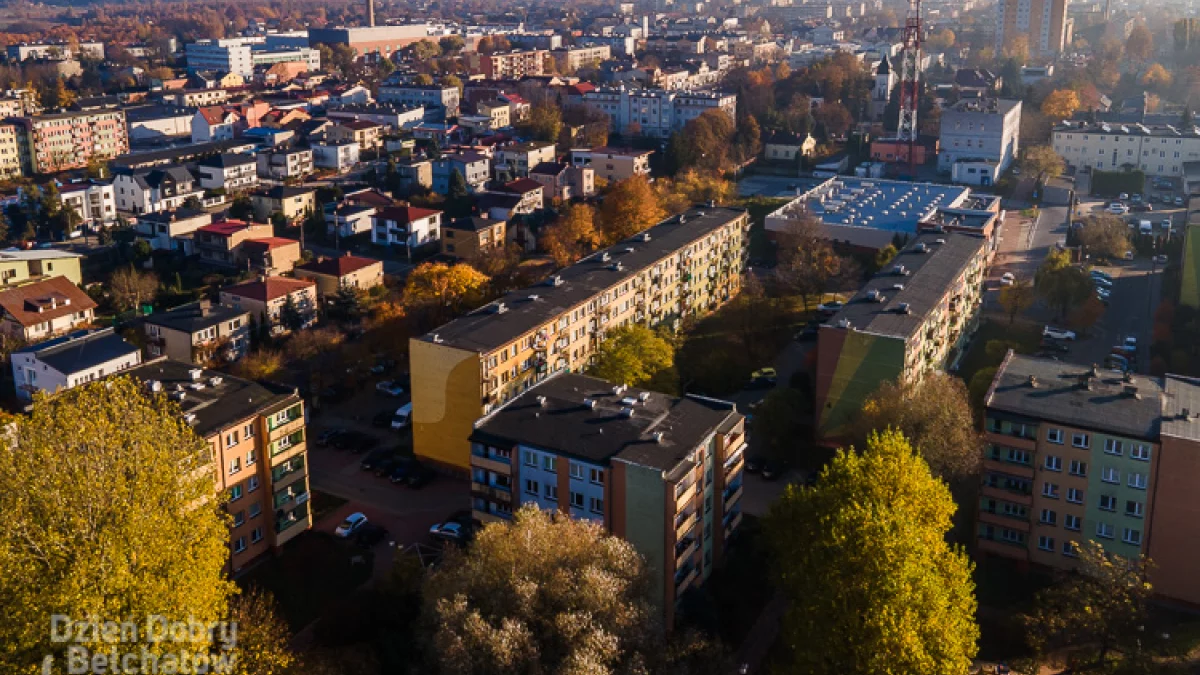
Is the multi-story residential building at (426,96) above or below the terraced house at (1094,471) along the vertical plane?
above

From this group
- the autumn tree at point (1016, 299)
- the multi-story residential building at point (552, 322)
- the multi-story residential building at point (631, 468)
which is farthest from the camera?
the autumn tree at point (1016, 299)

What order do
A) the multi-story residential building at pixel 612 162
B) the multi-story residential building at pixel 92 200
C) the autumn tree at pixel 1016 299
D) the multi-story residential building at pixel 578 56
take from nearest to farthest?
the autumn tree at pixel 1016 299 → the multi-story residential building at pixel 92 200 → the multi-story residential building at pixel 612 162 → the multi-story residential building at pixel 578 56

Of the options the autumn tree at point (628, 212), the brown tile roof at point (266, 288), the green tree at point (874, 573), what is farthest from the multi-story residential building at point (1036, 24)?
the green tree at point (874, 573)

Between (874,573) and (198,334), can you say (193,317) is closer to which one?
(198,334)

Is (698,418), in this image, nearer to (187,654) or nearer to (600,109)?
(187,654)

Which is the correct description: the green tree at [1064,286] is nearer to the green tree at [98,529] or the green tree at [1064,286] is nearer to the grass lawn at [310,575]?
the grass lawn at [310,575]

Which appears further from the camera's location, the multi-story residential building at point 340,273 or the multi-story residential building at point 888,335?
the multi-story residential building at point 340,273

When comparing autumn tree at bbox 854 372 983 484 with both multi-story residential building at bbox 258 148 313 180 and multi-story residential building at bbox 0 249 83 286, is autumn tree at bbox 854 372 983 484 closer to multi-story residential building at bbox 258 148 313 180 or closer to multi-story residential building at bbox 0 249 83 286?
multi-story residential building at bbox 0 249 83 286

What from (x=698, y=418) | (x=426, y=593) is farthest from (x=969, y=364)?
(x=426, y=593)
